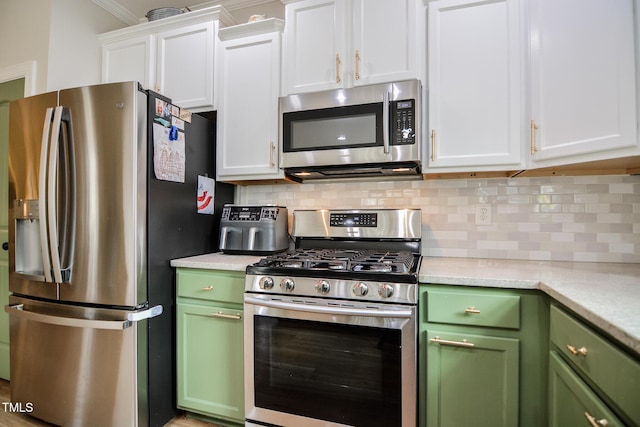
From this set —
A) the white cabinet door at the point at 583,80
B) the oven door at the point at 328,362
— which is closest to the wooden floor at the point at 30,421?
the oven door at the point at 328,362

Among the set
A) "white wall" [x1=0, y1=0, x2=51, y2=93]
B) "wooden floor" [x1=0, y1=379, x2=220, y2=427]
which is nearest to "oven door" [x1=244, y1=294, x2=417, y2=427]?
"wooden floor" [x1=0, y1=379, x2=220, y2=427]

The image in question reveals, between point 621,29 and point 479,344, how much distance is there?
4.17ft

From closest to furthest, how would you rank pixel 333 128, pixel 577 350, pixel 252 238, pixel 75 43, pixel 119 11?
pixel 577 350, pixel 333 128, pixel 252 238, pixel 75 43, pixel 119 11

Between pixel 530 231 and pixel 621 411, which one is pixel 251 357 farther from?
pixel 530 231

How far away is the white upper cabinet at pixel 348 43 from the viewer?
5.51 ft

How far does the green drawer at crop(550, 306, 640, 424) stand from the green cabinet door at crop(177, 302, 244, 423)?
1.33m

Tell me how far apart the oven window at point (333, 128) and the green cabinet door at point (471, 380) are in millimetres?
1019

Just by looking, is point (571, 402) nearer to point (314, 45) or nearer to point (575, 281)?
point (575, 281)

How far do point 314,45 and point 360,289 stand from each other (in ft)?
4.61

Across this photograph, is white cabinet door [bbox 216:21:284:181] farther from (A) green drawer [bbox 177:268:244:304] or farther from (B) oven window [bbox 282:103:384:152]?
(A) green drawer [bbox 177:268:244:304]

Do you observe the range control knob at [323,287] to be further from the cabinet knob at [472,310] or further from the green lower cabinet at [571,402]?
the green lower cabinet at [571,402]

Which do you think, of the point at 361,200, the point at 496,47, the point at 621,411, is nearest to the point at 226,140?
the point at 361,200

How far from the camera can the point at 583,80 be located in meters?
1.27

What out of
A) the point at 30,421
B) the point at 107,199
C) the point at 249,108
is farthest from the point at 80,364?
the point at 249,108
